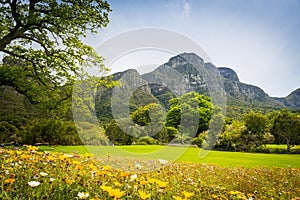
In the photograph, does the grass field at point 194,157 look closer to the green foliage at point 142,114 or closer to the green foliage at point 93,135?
the green foliage at point 93,135

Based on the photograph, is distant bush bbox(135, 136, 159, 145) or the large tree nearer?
the large tree

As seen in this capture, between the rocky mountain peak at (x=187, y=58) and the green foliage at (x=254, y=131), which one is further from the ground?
the rocky mountain peak at (x=187, y=58)

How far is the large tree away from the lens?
10562 millimetres

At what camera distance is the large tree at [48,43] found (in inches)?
416

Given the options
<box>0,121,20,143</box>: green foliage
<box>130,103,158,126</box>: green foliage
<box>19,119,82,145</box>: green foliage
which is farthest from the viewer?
<box>19,119,82,145</box>: green foliage

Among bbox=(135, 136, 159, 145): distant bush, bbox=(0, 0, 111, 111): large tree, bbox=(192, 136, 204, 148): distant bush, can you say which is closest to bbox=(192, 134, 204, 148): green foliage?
bbox=(192, 136, 204, 148): distant bush

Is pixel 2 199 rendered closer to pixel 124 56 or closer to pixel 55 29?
pixel 124 56

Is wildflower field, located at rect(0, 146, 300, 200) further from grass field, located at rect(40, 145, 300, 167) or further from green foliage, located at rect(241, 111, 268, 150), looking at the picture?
green foliage, located at rect(241, 111, 268, 150)

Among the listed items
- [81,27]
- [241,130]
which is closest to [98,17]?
[81,27]

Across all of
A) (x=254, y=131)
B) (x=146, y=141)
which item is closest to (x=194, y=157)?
(x=146, y=141)

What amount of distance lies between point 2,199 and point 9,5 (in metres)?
A: 11.8

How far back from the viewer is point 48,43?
1212 cm

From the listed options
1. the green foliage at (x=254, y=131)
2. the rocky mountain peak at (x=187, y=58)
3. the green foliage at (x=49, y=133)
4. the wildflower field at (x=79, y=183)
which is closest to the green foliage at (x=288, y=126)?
the green foliage at (x=254, y=131)

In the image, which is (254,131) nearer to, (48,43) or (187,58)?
(187,58)
